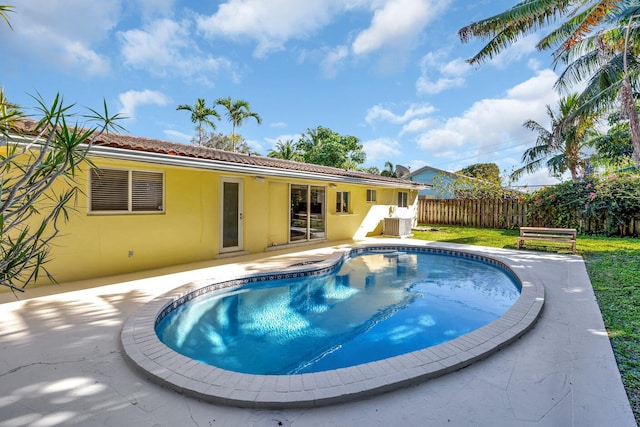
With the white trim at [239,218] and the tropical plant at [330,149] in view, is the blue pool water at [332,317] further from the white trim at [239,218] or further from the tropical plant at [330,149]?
the tropical plant at [330,149]

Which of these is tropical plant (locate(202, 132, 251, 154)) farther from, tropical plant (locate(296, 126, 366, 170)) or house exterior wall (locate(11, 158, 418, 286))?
house exterior wall (locate(11, 158, 418, 286))

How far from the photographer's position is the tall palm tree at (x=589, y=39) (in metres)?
9.77

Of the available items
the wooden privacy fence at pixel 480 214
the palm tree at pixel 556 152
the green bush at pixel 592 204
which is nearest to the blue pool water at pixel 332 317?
the green bush at pixel 592 204

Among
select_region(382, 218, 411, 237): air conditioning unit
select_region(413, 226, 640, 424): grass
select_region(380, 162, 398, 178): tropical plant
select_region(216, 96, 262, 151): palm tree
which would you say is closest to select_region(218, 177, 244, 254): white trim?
select_region(382, 218, 411, 237): air conditioning unit

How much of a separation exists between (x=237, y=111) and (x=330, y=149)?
9637mm

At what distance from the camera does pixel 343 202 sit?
1465cm

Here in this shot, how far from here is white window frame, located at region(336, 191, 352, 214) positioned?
1436 cm

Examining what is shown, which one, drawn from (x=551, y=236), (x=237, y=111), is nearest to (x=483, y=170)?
(x=237, y=111)

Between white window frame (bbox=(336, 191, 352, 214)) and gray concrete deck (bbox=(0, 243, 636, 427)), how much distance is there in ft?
32.6

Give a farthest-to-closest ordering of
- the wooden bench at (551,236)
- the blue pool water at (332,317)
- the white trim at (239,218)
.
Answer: the wooden bench at (551,236) < the white trim at (239,218) < the blue pool water at (332,317)

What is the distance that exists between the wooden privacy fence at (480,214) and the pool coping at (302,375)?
53.5 ft

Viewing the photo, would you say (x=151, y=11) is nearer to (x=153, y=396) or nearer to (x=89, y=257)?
(x=89, y=257)

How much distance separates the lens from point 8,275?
9.93 feet

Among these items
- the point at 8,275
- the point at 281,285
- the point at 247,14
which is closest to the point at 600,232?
the point at 281,285
